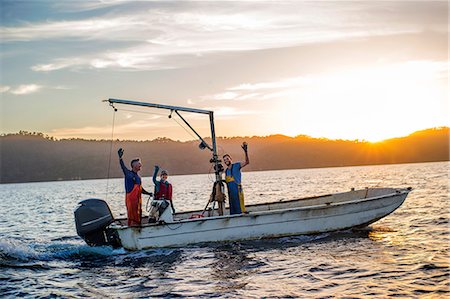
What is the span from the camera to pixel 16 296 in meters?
11.5

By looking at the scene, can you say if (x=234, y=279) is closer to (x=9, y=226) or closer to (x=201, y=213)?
(x=201, y=213)

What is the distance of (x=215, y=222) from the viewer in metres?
15.5

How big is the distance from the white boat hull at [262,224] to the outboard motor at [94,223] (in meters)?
0.46

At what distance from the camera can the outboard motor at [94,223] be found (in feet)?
49.0

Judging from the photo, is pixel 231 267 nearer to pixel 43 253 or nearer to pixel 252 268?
pixel 252 268

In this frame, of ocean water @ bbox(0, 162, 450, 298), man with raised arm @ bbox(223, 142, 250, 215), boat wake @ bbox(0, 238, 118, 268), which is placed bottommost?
ocean water @ bbox(0, 162, 450, 298)

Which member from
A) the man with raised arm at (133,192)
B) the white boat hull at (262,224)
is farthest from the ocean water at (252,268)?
the man with raised arm at (133,192)

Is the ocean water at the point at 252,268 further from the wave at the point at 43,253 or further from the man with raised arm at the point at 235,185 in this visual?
the man with raised arm at the point at 235,185

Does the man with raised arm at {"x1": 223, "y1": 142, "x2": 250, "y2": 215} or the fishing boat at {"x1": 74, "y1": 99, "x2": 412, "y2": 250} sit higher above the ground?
the man with raised arm at {"x1": 223, "y1": 142, "x2": 250, "y2": 215}

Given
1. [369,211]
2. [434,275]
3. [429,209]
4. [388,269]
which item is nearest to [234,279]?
[388,269]

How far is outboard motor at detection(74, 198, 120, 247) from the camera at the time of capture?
1495 centimetres

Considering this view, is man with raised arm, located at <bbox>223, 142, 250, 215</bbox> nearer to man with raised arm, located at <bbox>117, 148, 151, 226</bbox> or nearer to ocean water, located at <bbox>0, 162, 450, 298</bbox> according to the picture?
ocean water, located at <bbox>0, 162, 450, 298</bbox>

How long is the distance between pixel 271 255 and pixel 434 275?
4.80 meters

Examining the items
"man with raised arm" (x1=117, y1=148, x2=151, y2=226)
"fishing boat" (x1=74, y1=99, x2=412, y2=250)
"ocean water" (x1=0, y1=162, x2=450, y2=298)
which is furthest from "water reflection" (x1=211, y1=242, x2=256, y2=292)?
"man with raised arm" (x1=117, y1=148, x2=151, y2=226)
